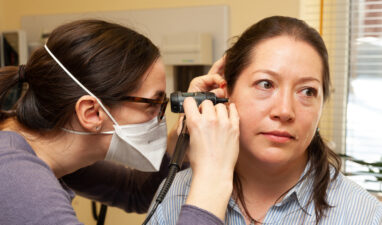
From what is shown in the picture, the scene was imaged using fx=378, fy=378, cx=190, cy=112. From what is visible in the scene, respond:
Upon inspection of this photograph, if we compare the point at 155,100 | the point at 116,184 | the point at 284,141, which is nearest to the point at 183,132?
the point at 155,100

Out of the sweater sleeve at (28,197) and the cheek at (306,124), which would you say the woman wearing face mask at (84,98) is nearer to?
the sweater sleeve at (28,197)

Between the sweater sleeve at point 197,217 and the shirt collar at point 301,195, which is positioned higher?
the sweater sleeve at point 197,217

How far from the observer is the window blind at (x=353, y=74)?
7.07ft

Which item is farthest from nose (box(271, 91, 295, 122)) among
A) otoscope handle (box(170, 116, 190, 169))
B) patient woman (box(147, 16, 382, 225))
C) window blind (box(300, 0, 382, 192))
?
window blind (box(300, 0, 382, 192))

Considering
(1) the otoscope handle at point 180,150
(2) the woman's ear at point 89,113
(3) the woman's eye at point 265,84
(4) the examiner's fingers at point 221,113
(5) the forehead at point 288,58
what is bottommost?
(1) the otoscope handle at point 180,150

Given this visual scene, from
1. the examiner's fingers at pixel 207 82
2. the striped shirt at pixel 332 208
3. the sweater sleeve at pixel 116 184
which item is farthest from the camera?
the sweater sleeve at pixel 116 184

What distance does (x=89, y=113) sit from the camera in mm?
1120

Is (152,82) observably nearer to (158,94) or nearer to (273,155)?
(158,94)

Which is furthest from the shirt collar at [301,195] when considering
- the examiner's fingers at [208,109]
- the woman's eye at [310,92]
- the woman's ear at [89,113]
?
the woman's ear at [89,113]

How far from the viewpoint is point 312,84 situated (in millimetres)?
1089

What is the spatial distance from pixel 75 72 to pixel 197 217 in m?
0.55

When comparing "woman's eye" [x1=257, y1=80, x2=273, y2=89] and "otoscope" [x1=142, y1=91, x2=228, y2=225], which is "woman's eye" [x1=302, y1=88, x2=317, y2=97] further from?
"otoscope" [x1=142, y1=91, x2=228, y2=225]

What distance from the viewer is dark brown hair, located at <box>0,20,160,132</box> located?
1078mm

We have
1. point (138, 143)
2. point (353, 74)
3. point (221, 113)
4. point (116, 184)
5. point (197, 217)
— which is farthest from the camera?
point (353, 74)
